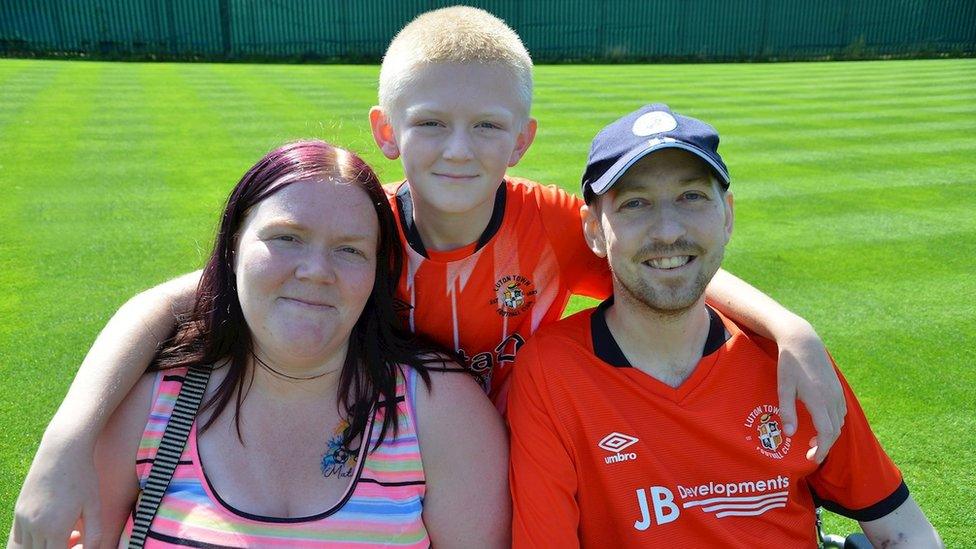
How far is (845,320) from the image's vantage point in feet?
16.6

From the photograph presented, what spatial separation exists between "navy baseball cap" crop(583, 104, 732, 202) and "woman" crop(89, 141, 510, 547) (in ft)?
2.11

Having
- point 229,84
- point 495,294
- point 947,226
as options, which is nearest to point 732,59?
point 229,84

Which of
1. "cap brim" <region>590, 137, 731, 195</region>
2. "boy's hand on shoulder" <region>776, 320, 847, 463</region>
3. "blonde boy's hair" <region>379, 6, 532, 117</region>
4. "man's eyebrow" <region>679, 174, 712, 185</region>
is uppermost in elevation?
"blonde boy's hair" <region>379, 6, 532, 117</region>

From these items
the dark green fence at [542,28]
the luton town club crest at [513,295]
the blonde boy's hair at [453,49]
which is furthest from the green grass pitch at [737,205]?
the dark green fence at [542,28]

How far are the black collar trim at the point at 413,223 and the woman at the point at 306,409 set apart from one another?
18.0 inches

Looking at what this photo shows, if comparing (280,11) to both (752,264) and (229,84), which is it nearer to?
(229,84)

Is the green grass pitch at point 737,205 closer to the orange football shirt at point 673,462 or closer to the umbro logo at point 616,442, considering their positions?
the orange football shirt at point 673,462

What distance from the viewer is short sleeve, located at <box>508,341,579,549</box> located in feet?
6.97

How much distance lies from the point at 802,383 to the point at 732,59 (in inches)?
1085

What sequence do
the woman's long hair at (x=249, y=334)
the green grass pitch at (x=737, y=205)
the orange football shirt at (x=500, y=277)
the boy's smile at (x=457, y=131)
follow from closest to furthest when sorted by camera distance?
the woman's long hair at (x=249, y=334)
the boy's smile at (x=457, y=131)
the orange football shirt at (x=500, y=277)
the green grass pitch at (x=737, y=205)

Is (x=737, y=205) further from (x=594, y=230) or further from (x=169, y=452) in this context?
(x=169, y=452)

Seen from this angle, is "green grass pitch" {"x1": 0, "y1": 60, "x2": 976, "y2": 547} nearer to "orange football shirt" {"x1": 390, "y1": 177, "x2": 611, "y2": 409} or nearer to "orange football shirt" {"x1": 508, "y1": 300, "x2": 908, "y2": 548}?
"orange football shirt" {"x1": 390, "y1": 177, "x2": 611, "y2": 409}

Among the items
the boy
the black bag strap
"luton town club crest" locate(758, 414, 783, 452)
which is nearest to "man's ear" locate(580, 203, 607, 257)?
the boy

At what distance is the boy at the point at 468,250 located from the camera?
220 centimetres
